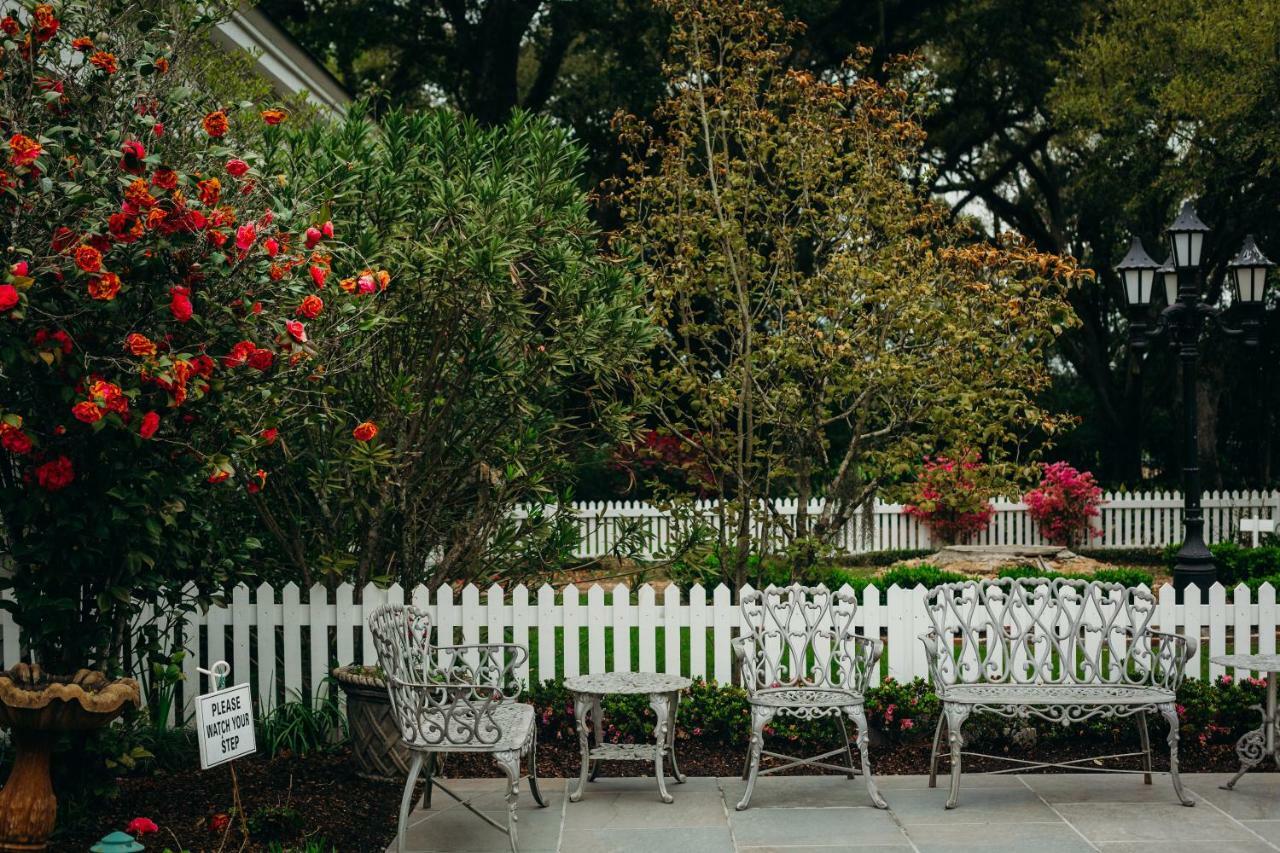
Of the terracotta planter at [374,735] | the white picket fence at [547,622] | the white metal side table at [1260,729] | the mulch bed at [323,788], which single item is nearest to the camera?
the mulch bed at [323,788]

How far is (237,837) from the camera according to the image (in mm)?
5602

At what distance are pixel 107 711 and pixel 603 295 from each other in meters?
3.76

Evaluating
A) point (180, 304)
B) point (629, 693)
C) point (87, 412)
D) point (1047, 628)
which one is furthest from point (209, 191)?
point (1047, 628)

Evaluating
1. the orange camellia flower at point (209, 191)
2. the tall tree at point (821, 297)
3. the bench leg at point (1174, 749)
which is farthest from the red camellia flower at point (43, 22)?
the bench leg at point (1174, 749)

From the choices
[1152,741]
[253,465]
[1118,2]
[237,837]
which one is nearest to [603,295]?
[253,465]

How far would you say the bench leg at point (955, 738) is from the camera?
6.07 metres

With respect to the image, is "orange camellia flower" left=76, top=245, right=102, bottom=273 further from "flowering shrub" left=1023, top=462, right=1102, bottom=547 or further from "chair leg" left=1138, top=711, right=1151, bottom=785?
"flowering shrub" left=1023, top=462, right=1102, bottom=547

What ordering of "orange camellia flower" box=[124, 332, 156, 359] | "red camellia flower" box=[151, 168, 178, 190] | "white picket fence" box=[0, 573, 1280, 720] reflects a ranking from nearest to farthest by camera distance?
"orange camellia flower" box=[124, 332, 156, 359]
"red camellia flower" box=[151, 168, 178, 190]
"white picket fence" box=[0, 573, 1280, 720]

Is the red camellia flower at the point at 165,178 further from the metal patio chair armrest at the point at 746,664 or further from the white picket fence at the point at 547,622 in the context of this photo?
the metal patio chair armrest at the point at 746,664

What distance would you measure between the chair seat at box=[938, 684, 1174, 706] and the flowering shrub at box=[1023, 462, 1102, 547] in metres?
14.8

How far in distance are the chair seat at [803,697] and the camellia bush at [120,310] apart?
110 inches

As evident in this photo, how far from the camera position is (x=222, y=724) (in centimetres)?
520

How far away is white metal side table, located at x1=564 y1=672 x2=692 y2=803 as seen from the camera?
244 inches

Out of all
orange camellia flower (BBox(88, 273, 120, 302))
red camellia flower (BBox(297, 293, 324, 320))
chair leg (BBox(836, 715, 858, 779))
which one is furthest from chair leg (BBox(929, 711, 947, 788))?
orange camellia flower (BBox(88, 273, 120, 302))
